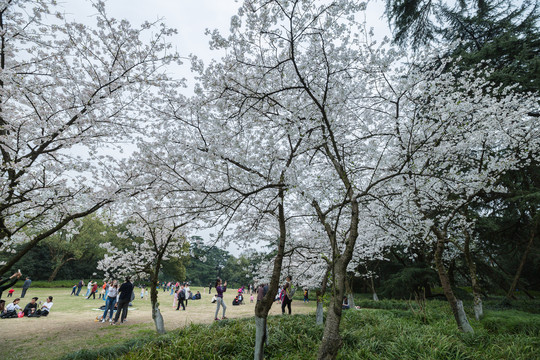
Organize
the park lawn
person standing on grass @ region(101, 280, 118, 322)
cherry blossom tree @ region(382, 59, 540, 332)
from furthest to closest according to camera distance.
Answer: person standing on grass @ region(101, 280, 118, 322) → the park lawn → cherry blossom tree @ region(382, 59, 540, 332)

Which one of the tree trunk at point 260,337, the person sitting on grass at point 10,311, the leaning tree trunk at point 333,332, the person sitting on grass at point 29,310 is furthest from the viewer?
the person sitting on grass at point 29,310

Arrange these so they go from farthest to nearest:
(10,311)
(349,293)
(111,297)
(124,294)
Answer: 1. (349,293)
2. (10,311)
3. (111,297)
4. (124,294)

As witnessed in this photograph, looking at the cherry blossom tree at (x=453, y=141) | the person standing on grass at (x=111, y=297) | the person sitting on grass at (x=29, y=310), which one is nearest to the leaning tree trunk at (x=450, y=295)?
the cherry blossom tree at (x=453, y=141)

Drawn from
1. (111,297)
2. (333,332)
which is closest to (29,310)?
(111,297)

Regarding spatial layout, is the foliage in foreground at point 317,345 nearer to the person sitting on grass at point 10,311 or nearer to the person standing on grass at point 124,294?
the person standing on grass at point 124,294

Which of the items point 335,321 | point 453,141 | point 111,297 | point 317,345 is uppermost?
point 453,141

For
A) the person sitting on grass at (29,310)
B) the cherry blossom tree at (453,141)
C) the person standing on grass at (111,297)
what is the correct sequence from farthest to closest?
the person sitting on grass at (29,310) < the person standing on grass at (111,297) < the cherry blossom tree at (453,141)

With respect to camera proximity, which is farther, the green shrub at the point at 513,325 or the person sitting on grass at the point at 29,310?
→ the person sitting on grass at the point at 29,310

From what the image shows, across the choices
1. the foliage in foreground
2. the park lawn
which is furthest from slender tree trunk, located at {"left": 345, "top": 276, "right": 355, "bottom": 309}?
the park lawn

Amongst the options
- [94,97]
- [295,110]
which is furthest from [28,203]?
[295,110]

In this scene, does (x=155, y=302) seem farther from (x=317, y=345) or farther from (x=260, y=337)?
(x=317, y=345)

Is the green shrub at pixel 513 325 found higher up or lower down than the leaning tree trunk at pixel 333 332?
lower down

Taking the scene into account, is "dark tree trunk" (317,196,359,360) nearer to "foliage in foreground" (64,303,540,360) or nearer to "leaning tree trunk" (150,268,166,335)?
"foliage in foreground" (64,303,540,360)

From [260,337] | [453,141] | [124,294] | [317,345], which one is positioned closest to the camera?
[260,337]
